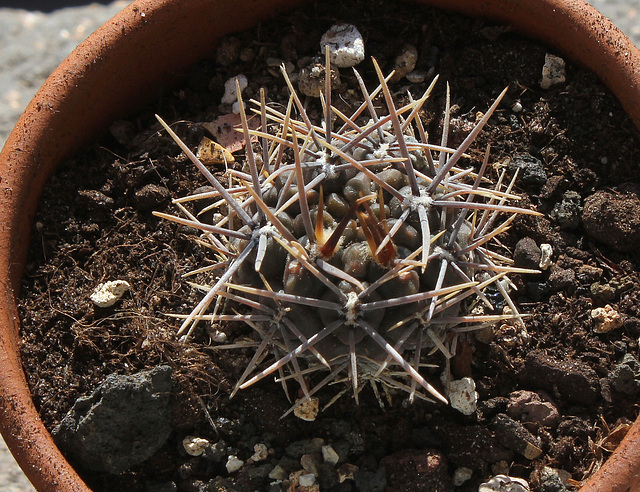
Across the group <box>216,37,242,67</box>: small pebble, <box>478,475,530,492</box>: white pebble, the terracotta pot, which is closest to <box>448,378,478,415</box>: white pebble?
<box>478,475,530,492</box>: white pebble

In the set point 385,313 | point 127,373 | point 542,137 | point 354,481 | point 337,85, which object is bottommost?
point 127,373

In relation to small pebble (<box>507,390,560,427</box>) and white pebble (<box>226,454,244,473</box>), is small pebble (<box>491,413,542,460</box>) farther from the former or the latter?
white pebble (<box>226,454,244,473</box>)

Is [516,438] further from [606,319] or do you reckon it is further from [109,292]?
[109,292]

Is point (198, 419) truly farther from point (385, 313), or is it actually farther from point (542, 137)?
point (542, 137)

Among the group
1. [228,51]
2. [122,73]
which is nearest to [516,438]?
[228,51]

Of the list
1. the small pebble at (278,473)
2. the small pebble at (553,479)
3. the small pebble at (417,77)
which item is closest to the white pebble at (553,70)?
the small pebble at (417,77)

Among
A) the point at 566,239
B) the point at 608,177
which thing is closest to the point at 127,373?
the point at 566,239

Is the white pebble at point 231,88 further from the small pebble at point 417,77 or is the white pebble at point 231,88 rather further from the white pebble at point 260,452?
the white pebble at point 260,452
